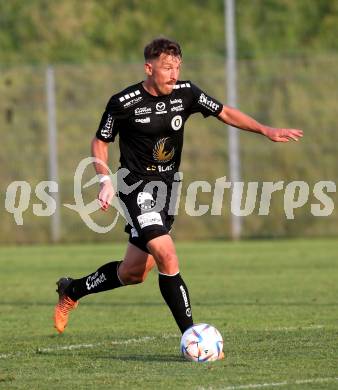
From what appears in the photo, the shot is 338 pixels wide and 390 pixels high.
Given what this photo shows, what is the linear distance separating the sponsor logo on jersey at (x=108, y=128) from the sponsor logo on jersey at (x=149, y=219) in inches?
29.7

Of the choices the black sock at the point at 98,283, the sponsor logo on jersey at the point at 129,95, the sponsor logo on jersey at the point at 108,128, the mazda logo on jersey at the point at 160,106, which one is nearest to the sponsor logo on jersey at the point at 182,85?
the mazda logo on jersey at the point at 160,106

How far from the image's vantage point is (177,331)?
972 centimetres

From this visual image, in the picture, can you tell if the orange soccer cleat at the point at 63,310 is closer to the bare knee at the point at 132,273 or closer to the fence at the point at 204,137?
the bare knee at the point at 132,273

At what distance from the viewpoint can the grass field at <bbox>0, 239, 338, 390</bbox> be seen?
7.23 m

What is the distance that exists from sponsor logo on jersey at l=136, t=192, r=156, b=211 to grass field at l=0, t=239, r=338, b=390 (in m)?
1.08

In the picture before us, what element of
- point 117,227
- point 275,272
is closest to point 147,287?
point 275,272

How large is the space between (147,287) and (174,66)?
6.37m

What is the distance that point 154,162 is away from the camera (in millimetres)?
8727

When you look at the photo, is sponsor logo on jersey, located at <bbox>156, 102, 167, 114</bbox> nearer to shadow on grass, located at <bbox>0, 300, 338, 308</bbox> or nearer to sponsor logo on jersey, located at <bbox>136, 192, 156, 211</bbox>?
sponsor logo on jersey, located at <bbox>136, 192, 156, 211</bbox>

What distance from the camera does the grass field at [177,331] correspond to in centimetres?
723

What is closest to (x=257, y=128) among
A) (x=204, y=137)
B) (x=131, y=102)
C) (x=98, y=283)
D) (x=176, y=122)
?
(x=176, y=122)

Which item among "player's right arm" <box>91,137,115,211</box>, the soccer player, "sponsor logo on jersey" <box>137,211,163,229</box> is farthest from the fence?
"sponsor logo on jersey" <box>137,211,163,229</box>

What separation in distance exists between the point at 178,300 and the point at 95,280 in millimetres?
1419

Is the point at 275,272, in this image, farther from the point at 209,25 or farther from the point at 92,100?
the point at 209,25
